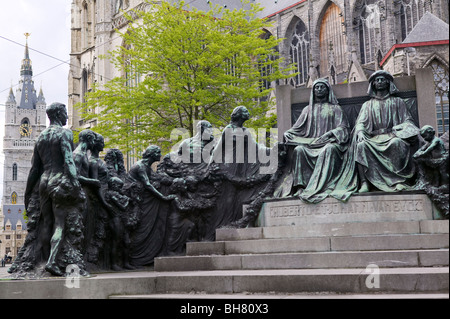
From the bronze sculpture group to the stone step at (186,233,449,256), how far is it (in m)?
1.07

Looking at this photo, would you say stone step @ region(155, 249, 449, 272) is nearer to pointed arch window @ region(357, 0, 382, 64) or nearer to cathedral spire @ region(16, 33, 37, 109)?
pointed arch window @ region(357, 0, 382, 64)

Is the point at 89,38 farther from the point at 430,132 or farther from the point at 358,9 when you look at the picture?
the point at 430,132

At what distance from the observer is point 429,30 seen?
136ft

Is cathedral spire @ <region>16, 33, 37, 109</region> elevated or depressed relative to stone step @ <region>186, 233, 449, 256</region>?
elevated

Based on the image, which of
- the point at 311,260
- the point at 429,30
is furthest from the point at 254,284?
the point at 429,30

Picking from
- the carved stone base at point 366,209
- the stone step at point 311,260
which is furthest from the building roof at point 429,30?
the stone step at point 311,260

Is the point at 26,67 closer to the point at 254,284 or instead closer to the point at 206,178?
the point at 206,178

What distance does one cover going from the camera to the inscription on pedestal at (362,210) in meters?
9.32

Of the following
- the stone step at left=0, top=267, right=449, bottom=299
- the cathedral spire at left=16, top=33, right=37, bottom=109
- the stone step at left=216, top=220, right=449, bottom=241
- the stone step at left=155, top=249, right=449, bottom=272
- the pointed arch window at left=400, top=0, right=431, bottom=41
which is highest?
the cathedral spire at left=16, top=33, right=37, bottom=109

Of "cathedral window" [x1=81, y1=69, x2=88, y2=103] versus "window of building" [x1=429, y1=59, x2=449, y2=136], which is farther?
"cathedral window" [x1=81, y1=69, x2=88, y2=103]

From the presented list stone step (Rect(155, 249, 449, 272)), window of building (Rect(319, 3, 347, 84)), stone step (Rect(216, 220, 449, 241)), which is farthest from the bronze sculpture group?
window of building (Rect(319, 3, 347, 84))

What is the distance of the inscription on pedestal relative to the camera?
9.32 metres

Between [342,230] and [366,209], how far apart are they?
0.66 metres

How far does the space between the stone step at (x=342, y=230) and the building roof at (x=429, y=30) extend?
1349 inches
